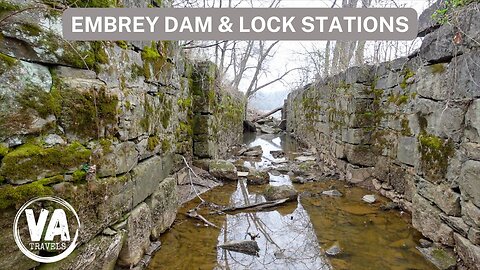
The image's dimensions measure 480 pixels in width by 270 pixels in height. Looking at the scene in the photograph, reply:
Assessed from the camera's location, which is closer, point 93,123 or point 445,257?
point 93,123

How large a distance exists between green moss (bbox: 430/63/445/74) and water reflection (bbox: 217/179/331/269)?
198cm

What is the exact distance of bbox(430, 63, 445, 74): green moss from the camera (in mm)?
2599

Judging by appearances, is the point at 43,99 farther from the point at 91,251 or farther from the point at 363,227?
the point at 363,227

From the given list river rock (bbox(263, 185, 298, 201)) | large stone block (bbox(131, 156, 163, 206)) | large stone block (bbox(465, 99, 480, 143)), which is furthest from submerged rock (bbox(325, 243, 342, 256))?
large stone block (bbox(131, 156, 163, 206))

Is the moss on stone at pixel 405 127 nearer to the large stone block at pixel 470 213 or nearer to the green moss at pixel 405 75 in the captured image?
the green moss at pixel 405 75

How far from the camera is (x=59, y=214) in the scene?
5.18ft

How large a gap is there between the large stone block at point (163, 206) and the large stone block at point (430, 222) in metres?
2.60

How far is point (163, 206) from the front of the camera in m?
2.93

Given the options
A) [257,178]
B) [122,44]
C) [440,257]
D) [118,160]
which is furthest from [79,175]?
[257,178]

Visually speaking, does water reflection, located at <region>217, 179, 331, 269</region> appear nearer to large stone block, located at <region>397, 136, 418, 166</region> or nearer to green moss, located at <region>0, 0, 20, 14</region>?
large stone block, located at <region>397, 136, 418, 166</region>

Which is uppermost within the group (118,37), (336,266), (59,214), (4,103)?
(118,37)

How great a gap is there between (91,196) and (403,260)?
2543 mm

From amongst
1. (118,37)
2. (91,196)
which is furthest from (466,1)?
(91,196)

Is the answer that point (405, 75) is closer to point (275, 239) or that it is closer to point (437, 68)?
point (437, 68)
